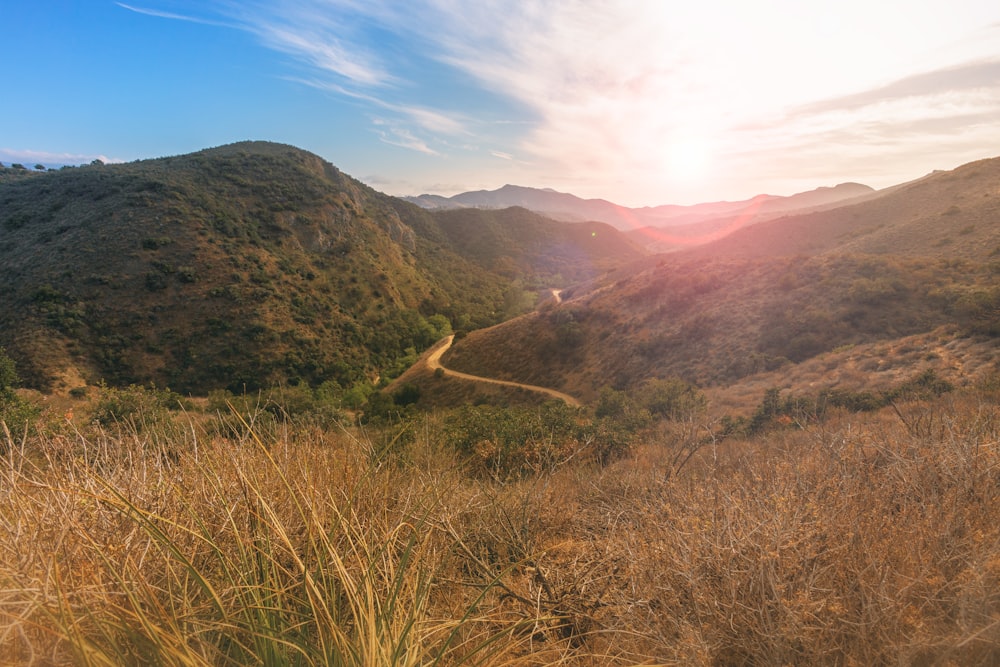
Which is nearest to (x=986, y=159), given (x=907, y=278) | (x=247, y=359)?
(x=907, y=278)

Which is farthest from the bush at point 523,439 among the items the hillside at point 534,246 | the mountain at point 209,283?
the hillside at point 534,246

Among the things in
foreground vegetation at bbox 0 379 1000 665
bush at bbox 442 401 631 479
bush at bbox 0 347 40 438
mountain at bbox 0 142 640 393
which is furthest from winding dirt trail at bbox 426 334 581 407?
bush at bbox 0 347 40 438

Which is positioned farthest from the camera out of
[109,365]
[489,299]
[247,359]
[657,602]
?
[489,299]

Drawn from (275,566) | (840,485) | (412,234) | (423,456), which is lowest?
(423,456)

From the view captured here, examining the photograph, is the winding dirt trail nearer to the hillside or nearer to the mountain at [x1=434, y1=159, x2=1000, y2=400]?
the mountain at [x1=434, y1=159, x2=1000, y2=400]

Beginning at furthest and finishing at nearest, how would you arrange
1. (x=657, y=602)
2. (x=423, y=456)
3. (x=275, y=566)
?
(x=423, y=456), (x=657, y=602), (x=275, y=566)

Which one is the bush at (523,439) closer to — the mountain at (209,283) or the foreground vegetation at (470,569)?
the foreground vegetation at (470,569)

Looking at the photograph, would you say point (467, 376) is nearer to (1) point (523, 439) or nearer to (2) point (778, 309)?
(2) point (778, 309)

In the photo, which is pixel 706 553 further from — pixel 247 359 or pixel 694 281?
pixel 247 359
